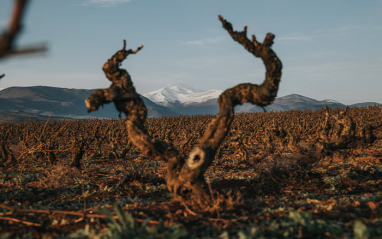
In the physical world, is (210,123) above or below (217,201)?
above

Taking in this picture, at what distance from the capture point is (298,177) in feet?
33.0

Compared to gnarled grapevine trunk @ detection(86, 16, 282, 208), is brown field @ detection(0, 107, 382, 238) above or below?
below

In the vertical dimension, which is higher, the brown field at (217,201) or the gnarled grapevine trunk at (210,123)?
the gnarled grapevine trunk at (210,123)

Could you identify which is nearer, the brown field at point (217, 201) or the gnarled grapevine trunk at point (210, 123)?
the brown field at point (217, 201)

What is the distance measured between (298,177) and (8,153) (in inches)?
490

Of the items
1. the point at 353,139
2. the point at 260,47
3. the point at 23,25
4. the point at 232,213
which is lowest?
the point at 232,213

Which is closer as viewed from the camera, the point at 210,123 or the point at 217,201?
the point at 217,201

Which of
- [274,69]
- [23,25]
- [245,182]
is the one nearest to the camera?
[23,25]

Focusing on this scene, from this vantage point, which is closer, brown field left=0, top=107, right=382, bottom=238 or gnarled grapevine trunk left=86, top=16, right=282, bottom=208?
brown field left=0, top=107, right=382, bottom=238

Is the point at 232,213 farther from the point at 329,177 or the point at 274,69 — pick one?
the point at 329,177

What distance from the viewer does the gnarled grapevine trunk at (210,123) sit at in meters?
5.82

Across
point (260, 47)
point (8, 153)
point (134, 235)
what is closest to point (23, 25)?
point (134, 235)

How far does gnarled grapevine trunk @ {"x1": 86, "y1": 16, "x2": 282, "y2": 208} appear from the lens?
582 cm

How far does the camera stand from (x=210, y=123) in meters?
6.05
